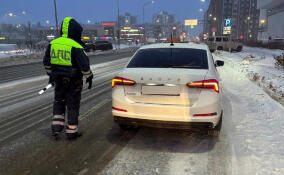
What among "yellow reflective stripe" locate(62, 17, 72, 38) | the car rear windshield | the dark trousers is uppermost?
"yellow reflective stripe" locate(62, 17, 72, 38)

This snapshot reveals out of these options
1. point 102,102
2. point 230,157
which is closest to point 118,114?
point 230,157

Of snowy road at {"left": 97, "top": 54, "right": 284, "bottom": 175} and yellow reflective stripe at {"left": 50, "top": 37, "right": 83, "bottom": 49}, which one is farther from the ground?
yellow reflective stripe at {"left": 50, "top": 37, "right": 83, "bottom": 49}

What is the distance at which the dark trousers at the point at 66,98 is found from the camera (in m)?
4.21

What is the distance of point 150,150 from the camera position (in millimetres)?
4020

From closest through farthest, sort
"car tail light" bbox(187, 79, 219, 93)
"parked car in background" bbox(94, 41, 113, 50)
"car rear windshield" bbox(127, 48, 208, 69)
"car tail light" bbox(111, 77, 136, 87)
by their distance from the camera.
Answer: "car tail light" bbox(187, 79, 219, 93) < "car tail light" bbox(111, 77, 136, 87) < "car rear windshield" bbox(127, 48, 208, 69) < "parked car in background" bbox(94, 41, 113, 50)

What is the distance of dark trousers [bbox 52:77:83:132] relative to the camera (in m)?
4.21

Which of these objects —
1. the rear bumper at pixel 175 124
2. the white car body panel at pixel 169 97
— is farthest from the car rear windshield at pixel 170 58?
the rear bumper at pixel 175 124

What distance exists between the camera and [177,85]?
12.4ft

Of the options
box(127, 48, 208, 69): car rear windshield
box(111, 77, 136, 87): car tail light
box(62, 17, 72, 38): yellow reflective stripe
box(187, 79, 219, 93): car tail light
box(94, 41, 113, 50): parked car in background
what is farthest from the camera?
box(94, 41, 113, 50): parked car in background

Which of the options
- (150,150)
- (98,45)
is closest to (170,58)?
(150,150)

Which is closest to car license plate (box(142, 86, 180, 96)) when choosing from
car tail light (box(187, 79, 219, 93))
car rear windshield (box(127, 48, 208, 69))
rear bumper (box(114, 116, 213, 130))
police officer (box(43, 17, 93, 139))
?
car tail light (box(187, 79, 219, 93))

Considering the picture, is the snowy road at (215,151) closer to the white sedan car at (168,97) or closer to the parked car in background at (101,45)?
the white sedan car at (168,97)

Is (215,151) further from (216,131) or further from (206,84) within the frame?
(206,84)

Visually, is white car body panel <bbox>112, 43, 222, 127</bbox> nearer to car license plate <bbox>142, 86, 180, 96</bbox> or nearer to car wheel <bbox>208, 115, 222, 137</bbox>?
car license plate <bbox>142, 86, 180, 96</bbox>
